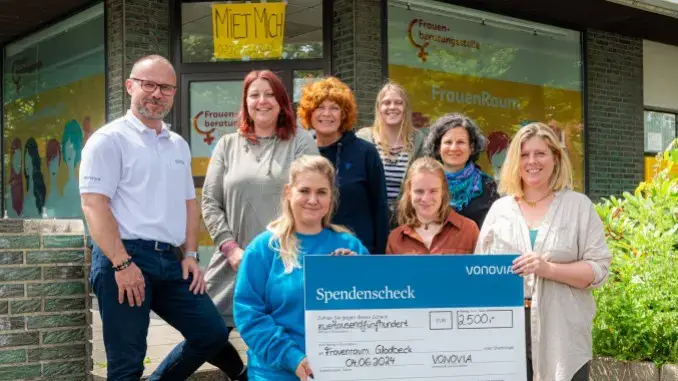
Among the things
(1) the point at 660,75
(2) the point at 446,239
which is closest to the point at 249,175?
(2) the point at 446,239

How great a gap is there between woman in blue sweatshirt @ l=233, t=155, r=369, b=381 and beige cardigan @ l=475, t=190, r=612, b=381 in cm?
84

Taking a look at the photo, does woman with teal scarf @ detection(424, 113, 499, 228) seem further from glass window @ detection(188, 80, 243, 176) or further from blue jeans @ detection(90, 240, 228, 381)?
glass window @ detection(188, 80, 243, 176)

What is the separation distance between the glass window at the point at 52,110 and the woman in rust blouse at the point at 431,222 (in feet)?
23.1

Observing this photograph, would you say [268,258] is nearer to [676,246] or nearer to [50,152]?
[676,246]

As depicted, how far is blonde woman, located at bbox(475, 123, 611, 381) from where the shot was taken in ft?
11.7

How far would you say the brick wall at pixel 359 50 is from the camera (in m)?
9.50

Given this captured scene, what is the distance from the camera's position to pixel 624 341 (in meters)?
5.18

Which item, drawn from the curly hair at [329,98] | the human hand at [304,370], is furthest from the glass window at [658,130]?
the human hand at [304,370]

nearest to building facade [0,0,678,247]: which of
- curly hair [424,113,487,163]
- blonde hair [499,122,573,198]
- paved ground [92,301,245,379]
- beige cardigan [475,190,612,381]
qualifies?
paved ground [92,301,245,379]

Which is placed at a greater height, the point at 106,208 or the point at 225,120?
the point at 225,120

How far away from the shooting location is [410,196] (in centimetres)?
411

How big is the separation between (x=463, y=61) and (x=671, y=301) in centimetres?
644

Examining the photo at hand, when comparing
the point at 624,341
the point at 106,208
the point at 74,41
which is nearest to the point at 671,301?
the point at 624,341

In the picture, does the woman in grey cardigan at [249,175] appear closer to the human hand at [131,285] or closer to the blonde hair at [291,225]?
the human hand at [131,285]
